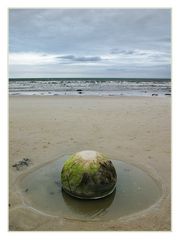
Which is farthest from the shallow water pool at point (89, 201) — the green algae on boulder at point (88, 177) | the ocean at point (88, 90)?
the ocean at point (88, 90)

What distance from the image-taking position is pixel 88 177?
4504mm

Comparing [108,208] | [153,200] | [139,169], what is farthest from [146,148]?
[108,208]

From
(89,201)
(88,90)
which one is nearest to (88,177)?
(89,201)

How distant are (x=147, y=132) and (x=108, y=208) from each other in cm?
501

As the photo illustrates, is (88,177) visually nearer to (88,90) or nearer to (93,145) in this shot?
(93,145)

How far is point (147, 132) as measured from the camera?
8.98 meters

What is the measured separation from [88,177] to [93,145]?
9.86ft

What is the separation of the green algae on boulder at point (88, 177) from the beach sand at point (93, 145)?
63 cm

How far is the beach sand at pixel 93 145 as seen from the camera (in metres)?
3.95

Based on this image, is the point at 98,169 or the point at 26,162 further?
the point at 26,162
